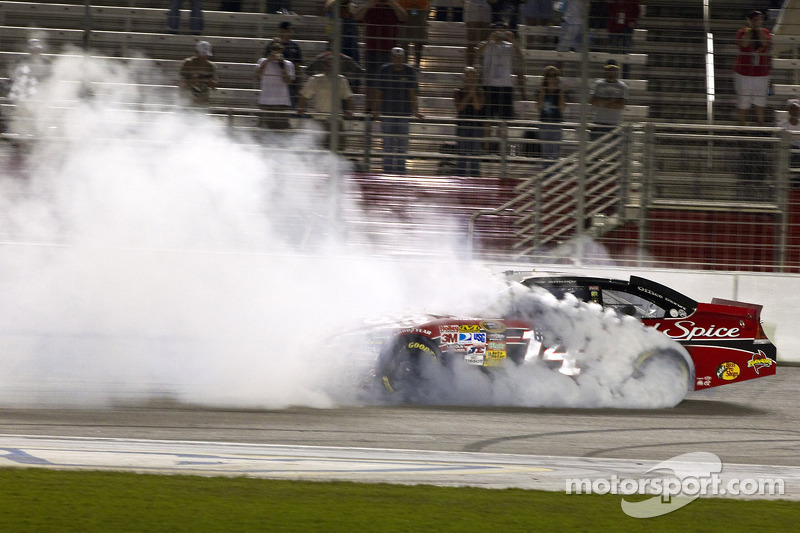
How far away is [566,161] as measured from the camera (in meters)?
12.6

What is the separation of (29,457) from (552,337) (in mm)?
4554

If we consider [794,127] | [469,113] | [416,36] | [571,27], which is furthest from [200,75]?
[794,127]

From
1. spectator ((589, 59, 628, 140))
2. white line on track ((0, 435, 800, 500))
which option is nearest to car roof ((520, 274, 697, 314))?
white line on track ((0, 435, 800, 500))

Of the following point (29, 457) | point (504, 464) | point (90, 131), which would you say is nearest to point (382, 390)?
point (504, 464)

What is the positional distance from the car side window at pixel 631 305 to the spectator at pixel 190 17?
682 cm

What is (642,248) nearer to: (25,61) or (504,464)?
(504,464)

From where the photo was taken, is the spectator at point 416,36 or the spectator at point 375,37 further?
the spectator at point 416,36

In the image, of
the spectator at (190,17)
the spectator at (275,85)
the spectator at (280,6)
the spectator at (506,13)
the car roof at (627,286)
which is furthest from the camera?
the spectator at (280,6)

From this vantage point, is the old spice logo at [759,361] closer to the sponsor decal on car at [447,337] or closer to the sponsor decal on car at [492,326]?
the sponsor decal on car at [492,326]

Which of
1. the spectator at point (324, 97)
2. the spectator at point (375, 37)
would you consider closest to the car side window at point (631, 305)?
the spectator at point (324, 97)

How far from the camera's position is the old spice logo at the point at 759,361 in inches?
371

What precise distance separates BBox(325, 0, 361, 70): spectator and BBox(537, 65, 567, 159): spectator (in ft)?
7.65

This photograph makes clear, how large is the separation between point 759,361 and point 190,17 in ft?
27.7

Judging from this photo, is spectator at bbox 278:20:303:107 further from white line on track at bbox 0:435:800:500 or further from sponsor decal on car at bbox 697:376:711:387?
white line on track at bbox 0:435:800:500
